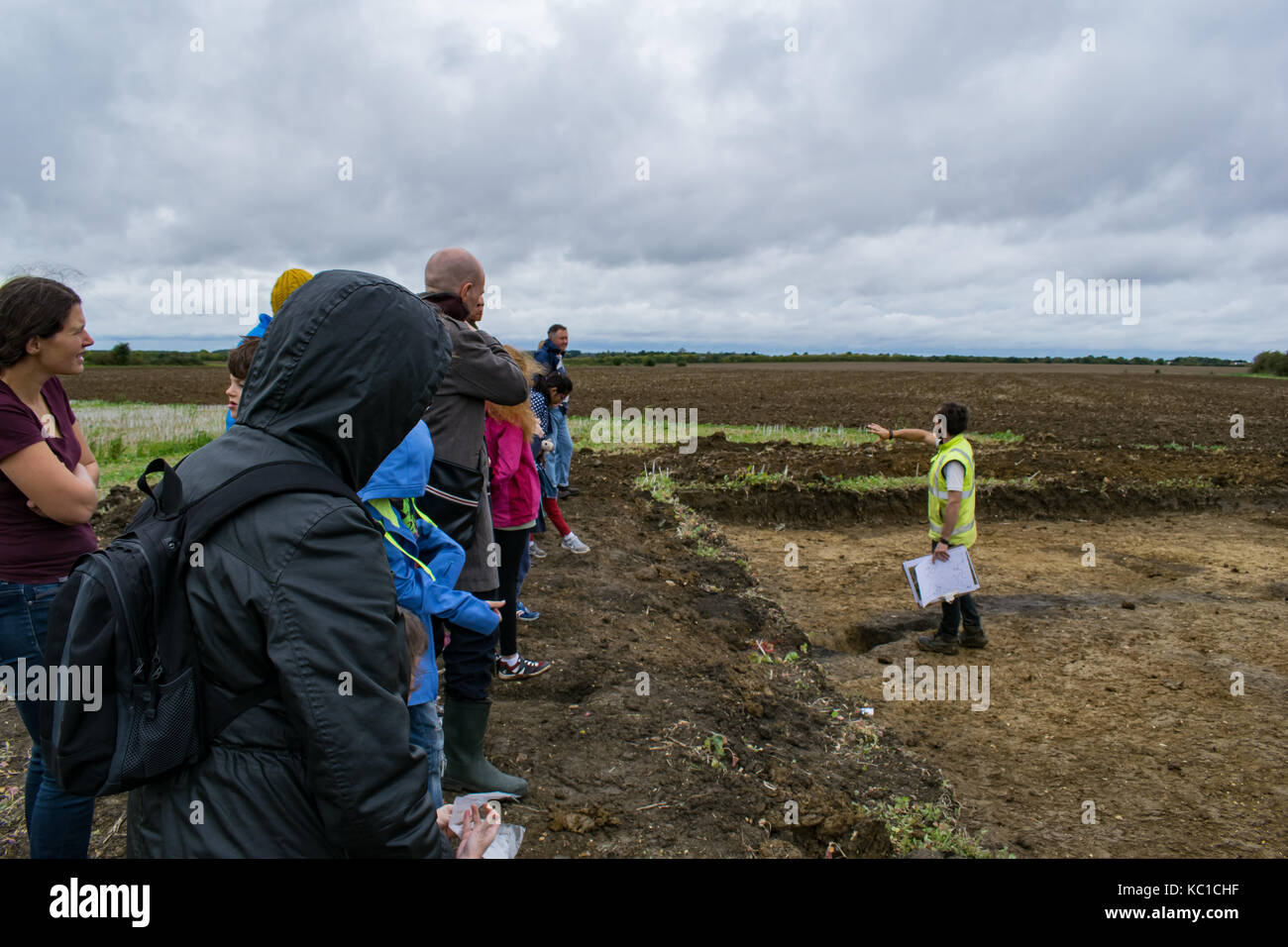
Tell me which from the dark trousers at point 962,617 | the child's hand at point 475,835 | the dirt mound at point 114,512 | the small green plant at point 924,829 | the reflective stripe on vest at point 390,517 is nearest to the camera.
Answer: the child's hand at point 475,835

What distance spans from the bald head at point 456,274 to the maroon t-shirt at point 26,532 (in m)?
1.27

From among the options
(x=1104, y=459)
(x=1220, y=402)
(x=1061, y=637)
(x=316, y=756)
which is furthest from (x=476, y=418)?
(x=1220, y=402)

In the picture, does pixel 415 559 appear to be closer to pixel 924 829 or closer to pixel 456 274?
pixel 456 274

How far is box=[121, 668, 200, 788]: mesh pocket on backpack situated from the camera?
1168 millimetres

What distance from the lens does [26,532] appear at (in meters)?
2.27

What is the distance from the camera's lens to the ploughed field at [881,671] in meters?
3.53

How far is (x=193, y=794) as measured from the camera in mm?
1229

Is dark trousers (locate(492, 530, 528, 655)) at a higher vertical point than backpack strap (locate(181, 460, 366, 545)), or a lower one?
lower

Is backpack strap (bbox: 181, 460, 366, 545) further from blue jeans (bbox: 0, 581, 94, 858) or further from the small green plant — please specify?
the small green plant

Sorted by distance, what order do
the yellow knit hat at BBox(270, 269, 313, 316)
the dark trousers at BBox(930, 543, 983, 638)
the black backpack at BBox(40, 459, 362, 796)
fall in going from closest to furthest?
the black backpack at BBox(40, 459, 362, 796)
the yellow knit hat at BBox(270, 269, 313, 316)
the dark trousers at BBox(930, 543, 983, 638)

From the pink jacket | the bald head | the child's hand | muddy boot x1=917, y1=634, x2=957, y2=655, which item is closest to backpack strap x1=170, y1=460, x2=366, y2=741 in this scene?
the child's hand

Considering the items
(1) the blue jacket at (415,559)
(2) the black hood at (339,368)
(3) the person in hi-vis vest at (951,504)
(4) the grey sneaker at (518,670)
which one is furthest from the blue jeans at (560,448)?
(2) the black hood at (339,368)

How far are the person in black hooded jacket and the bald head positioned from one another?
1.73m

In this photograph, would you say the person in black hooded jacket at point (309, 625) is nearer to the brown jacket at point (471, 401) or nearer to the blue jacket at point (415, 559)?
the blue jacket at point (415, 559)
